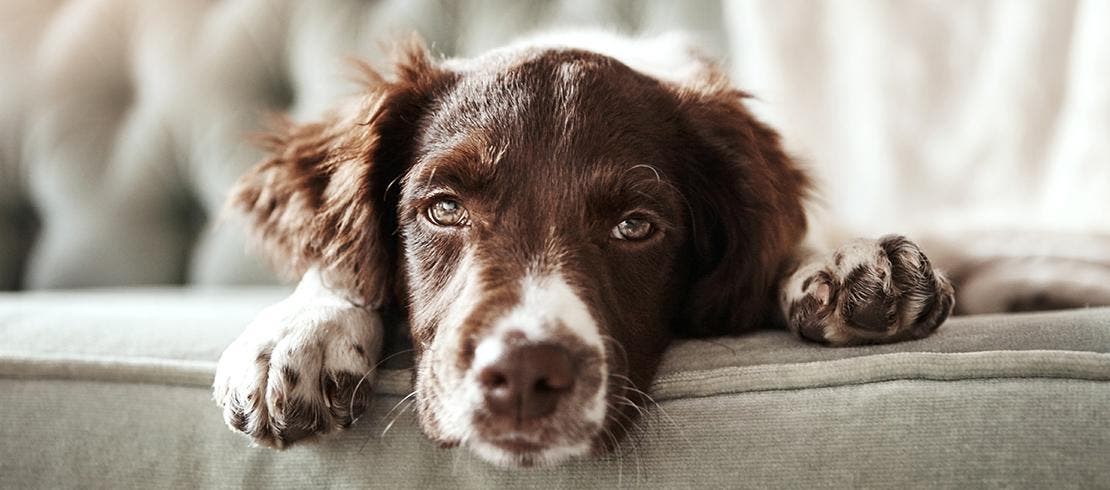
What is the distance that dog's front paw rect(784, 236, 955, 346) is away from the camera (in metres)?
1.33

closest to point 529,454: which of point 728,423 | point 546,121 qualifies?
point 728,423

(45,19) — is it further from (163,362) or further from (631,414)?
(631,414)

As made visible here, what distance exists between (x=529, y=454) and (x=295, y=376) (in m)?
0.40

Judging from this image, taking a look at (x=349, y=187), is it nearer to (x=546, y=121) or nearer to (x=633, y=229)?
(x=546, y=121)

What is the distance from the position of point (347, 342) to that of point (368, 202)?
358mm

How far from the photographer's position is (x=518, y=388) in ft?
3.79

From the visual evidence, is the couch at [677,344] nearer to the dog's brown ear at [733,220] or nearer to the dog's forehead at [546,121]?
the dog's brown ear at [733,220]

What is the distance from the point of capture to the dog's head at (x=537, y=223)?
1212 mm

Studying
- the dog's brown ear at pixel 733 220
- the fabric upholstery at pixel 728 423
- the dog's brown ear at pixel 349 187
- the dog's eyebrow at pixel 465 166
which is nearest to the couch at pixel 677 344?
the fabric upholstery at pixel 728 423

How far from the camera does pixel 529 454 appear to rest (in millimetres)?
1186

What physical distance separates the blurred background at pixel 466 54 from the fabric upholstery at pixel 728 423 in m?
0.94

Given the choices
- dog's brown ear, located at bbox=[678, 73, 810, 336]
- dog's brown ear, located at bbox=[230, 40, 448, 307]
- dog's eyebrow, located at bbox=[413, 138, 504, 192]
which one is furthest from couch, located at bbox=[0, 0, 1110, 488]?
dog's eyebrow, located at bbox=[413, 138, 504, 192]

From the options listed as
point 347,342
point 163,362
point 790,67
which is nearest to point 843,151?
point 790,67

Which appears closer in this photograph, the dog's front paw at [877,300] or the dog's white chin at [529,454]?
the dog's white chin at [529,454]
